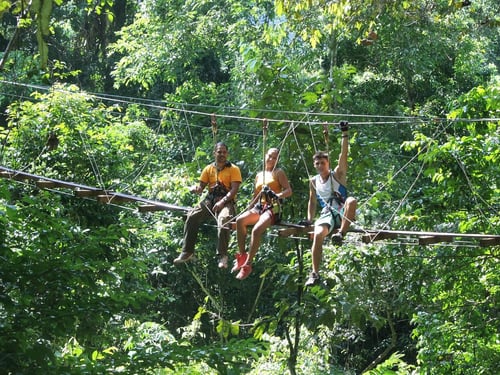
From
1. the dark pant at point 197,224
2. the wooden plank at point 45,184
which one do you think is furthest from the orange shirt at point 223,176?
the wooden plank at point 45,184

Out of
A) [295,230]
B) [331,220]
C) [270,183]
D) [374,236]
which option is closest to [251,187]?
[270,183]

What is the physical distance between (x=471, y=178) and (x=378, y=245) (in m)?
1.04

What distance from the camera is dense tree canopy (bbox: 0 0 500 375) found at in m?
4.54

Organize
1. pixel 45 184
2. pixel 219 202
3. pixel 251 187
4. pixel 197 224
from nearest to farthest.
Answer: pixel 219 202
pixel 197 224
pixel 45 184
pixel 251 187

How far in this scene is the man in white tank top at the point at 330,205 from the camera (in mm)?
5094

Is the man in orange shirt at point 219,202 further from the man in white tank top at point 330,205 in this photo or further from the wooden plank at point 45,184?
the wooden plank at point 45,184

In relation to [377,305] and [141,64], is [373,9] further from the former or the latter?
[141,64]

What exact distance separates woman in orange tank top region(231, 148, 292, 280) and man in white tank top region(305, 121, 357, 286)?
27 cm

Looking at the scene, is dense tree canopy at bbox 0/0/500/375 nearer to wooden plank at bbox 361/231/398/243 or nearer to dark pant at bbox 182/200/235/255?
dark pant at bbox 182/200/235/255

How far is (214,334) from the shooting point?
11.3 meters

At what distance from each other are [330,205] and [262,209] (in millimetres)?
549

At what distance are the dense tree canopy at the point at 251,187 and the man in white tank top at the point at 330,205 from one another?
0.37 m

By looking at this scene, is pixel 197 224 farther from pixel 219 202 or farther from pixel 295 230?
pixel 295 230

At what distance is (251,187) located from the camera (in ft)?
27.5
